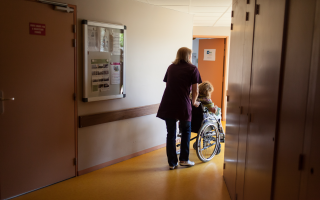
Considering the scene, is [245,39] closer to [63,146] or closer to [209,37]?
[63,146]

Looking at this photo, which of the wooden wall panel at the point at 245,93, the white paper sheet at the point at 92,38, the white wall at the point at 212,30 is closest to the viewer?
the wooden wall panel at the point at 245,93

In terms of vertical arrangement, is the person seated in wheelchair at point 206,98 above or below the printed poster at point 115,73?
below

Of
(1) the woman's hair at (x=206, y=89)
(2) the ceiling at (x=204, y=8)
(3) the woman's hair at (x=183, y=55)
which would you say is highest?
(2) the ceiling at (x=204, y=8)

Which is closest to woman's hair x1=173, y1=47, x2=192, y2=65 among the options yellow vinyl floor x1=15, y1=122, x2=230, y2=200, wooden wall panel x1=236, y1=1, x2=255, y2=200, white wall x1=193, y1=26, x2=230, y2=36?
A: wooden wall panel x1=236, y1=1, x2=255, y2=200

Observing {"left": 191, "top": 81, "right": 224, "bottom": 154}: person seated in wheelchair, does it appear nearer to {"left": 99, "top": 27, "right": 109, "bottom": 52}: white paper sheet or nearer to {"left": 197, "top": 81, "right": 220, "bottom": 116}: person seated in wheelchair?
{"left": 197, "top": 81, "right": 220, "bottom": 116}: person seated in wheelchair

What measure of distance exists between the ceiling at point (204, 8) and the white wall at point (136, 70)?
0.21m

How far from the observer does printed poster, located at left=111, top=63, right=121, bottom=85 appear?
3691mm

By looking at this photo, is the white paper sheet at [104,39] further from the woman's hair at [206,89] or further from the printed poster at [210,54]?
the printed poster at [210,54]

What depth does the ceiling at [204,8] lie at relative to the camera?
458 cm

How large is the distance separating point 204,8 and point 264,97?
3.59 m

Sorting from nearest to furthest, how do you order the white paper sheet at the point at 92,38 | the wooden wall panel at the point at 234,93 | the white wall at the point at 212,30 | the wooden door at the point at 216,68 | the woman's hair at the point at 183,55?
1. the wooden wall panel at the point at 234,93
2. the white paper sheet at the point at 92,38
3. the woman's hair at the point at 183,55
4. the white wall at the point at 212,30
5. the wooden door at the point at 216,68

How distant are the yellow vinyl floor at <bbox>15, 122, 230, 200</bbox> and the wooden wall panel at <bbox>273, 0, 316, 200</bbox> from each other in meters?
1.66

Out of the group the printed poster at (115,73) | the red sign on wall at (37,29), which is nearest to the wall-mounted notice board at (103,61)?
the printed poster at (115,73)

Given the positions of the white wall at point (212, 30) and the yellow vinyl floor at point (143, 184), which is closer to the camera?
the yellow vinyl floor at point (143, 184)
